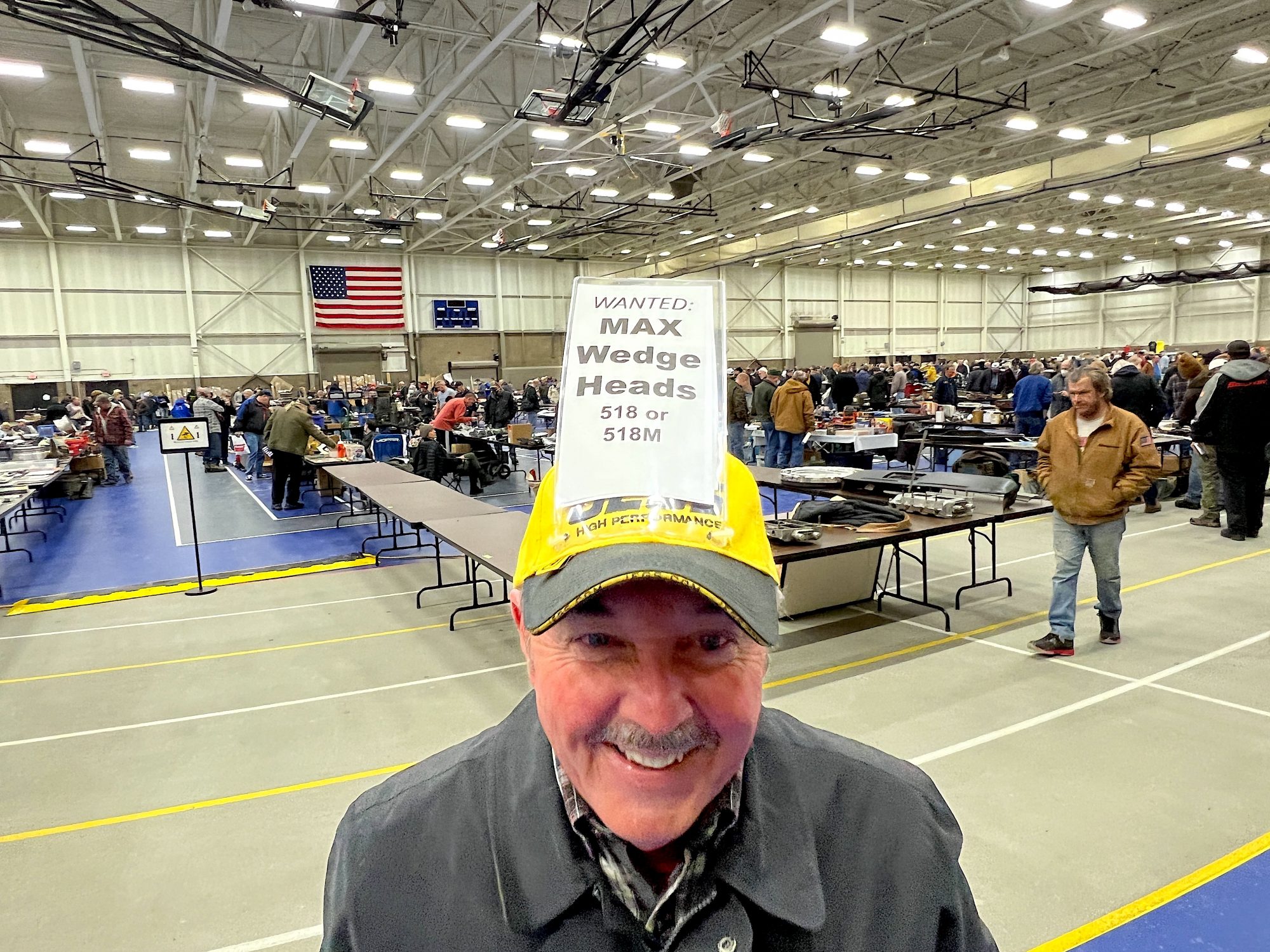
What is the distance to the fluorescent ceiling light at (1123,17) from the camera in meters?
10.3

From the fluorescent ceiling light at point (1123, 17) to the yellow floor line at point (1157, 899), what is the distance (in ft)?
36.9

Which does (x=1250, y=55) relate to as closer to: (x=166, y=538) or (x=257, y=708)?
(x=257, y=708)

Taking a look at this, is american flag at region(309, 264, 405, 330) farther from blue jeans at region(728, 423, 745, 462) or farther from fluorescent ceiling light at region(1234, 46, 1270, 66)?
fluorescent ceiling light at region(1234, 46, 1270, 66)

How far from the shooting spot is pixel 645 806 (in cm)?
72

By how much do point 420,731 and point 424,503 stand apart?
3.12m

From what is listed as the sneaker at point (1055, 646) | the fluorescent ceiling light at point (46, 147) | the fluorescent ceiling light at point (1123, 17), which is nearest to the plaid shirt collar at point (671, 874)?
the sneaker at point (1055, 646)

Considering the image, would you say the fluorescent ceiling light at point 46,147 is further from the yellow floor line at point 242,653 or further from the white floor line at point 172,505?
the yellow floor line at point 242,653

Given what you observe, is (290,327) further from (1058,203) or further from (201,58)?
(1058,203)

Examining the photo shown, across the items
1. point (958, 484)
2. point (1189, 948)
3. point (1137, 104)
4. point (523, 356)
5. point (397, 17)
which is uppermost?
point (1137, 104)

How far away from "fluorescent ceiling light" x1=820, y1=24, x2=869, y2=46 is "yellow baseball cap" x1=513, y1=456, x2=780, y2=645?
11.8 meters

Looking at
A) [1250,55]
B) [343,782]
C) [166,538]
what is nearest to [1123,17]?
[1250,55]

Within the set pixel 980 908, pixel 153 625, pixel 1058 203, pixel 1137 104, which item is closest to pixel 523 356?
pixel 1058 203

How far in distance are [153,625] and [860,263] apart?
36.4 meters

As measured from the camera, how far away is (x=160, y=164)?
21281mm
